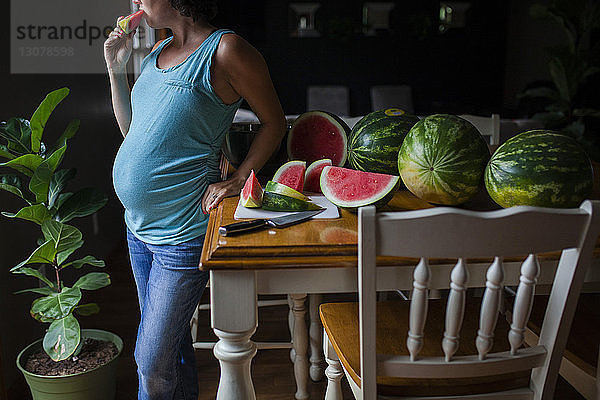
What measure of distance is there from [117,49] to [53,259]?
0.75 meters

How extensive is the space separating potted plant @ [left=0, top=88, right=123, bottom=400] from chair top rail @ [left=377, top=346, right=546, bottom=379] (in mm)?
1158

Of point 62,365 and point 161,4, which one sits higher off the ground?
point 161,4

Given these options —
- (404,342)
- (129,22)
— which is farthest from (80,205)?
(404,342)

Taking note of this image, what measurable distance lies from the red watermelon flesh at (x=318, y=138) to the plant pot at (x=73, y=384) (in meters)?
1.06

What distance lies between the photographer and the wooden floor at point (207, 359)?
2.36 meters

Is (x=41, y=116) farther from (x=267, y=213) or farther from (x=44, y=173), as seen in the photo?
(x=267, y=213)

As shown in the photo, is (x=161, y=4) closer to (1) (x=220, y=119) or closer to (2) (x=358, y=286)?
(1) (x=220, y=119)

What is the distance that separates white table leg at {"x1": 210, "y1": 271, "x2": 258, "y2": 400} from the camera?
115cm

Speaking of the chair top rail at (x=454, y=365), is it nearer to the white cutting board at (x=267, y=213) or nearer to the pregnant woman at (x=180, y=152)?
the white cutting board at (x=267, y=213)

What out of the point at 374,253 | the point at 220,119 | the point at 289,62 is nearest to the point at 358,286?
the point at 374,253

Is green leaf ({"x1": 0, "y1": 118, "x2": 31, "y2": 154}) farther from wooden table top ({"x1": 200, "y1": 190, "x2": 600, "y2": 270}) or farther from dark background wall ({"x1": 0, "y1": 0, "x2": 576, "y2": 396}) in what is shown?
dark background wall ({"x1": 0, "y1": 0, "x2": 576, "y2": 396})

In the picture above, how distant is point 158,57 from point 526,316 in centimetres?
117

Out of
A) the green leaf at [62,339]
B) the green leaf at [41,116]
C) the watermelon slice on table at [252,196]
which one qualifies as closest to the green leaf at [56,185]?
the green leaf at [41,116]

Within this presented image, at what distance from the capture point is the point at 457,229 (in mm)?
1029
